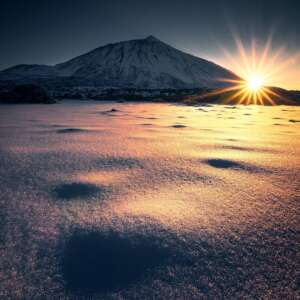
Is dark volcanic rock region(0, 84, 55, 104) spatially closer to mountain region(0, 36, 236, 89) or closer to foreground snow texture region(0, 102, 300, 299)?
foreground snow texture region(0, 102, 300, 299)

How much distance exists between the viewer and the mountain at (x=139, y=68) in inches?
2950

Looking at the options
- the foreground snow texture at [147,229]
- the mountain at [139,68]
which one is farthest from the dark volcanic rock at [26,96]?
the mountain at [139,68]

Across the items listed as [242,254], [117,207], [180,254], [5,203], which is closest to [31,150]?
[5,203]

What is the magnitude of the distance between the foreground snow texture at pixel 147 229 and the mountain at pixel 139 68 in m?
70.8

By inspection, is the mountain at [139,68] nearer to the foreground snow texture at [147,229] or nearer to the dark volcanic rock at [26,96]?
the dark volcanic rock at [26,96]

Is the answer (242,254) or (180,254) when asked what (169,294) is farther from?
(242,254)

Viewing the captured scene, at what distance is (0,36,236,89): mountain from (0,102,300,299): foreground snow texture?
70824 millimetres

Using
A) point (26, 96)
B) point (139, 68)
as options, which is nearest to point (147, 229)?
point (26, 96)

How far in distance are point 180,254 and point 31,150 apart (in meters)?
1.29

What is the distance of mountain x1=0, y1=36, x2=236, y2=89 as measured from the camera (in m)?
74.9

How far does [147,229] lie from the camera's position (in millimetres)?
688

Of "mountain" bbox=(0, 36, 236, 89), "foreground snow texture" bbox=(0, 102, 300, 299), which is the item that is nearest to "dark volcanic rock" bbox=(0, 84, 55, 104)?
"foreground snow texture" bbox=(0, 102, 300, 299)

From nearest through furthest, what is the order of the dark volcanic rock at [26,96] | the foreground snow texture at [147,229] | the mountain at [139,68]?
the foreground snow texture at [147,229] → the dark volcanic rock at [26,96] → the mountain at [139,68]

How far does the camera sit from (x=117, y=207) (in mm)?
808
